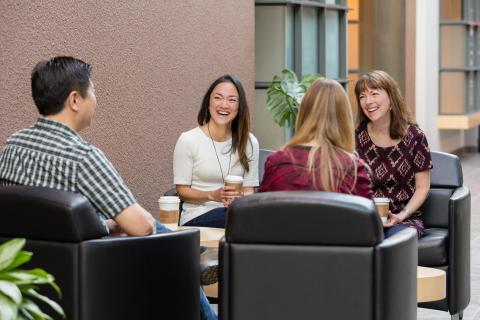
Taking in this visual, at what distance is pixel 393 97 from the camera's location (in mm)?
6023

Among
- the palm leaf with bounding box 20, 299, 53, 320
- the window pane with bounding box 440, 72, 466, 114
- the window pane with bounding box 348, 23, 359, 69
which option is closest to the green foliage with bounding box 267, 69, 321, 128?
the palm leaf with bounding box 20, 299, 53, 320

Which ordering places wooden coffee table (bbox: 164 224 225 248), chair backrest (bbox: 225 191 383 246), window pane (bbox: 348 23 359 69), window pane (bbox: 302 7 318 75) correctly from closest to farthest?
chair backrest (bbox: 225 191 383 246) → wooden coffee table (bbox: 164 224 225 248) → window pane (bbox: 302 7 318 75) → window pane (bbox: 348 23 359 69)

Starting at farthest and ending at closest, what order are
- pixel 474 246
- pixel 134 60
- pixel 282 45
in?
pixel 282 45
pixel 474 246
pixel 134 60

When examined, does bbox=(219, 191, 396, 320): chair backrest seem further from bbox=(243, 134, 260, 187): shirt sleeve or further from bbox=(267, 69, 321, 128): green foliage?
bbox=(267, 69, 321, 128): green foliage

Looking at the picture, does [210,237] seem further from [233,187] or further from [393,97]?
[393,97]

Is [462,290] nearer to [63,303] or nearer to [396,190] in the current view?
[396,190]

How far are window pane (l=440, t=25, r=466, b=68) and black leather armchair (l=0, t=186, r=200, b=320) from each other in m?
13.5

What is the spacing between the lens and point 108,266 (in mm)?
4078

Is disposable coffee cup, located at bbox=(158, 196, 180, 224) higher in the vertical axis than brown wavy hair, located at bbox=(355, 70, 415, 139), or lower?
lower

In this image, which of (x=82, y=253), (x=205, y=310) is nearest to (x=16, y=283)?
(x=82, y=253)

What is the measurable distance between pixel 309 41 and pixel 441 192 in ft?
13.9

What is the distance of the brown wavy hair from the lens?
6000mm

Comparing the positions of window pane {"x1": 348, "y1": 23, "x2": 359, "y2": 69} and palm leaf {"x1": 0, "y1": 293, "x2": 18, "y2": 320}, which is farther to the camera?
window pane {"x1": 348, "y1": 23, "x2": 359, "y2": 69}

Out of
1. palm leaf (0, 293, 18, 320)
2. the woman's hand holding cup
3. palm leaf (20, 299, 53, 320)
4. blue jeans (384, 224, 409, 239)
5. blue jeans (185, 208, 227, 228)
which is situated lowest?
blue jeans (384, 224, 409, 239)
